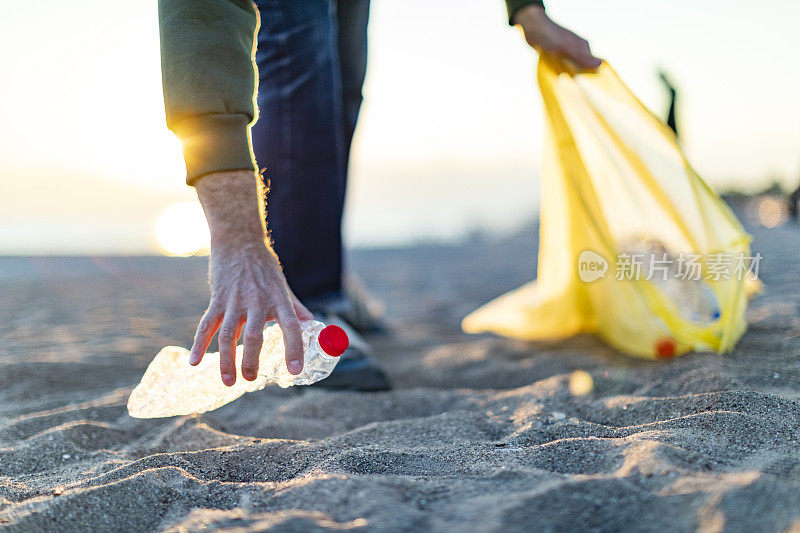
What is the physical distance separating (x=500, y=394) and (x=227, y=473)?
642 millimetres

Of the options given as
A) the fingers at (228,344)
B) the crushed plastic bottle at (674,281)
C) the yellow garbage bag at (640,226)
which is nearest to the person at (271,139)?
the fingers at (228,344)

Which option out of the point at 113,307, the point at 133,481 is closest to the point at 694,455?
the point at 133,481

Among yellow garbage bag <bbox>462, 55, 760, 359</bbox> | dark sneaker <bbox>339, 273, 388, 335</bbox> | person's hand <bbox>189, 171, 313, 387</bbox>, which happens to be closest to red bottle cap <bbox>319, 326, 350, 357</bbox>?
person's hand <bbox>189, 171, 313, 387</bbox>

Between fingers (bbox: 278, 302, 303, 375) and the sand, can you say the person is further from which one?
the sand

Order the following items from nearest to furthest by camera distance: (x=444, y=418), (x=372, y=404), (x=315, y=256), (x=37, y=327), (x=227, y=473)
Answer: (x=227, y=473)
(x=444, y=418)
(x=372, y=404)
(x=315, y=256)
(x=37, y=327)

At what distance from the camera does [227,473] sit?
0.85m

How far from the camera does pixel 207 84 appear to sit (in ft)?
2.98

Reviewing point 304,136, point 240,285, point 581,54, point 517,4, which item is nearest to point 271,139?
point 304,136

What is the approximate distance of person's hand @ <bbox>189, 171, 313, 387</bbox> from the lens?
82 centimetres

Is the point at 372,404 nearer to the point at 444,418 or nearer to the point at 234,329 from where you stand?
the point at 444,418

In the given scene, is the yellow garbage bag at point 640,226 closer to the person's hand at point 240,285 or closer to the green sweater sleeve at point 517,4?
the green sweater sleeve at point 517,4

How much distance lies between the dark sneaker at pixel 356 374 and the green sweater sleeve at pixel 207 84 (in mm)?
542

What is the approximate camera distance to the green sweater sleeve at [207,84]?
906 millimetres

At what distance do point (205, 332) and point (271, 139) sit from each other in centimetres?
63
